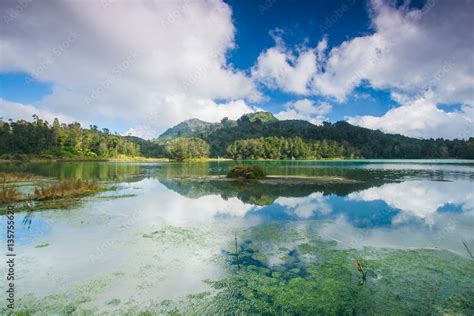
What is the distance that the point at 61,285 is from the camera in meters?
8.89

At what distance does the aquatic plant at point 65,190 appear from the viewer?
2431cm

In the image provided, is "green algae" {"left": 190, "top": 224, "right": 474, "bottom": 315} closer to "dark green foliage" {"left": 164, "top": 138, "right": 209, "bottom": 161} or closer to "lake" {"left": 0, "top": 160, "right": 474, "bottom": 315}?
"lake" {"left": 0, "top": 160, "right": 474, "bottom": 315}

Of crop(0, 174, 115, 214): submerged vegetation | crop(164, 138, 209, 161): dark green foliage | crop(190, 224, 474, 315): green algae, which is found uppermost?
crop(164, 138, 209, 161): dark green foliage

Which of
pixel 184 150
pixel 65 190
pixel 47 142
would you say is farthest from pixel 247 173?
pixel 47 142

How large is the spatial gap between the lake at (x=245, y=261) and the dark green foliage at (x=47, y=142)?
537ft

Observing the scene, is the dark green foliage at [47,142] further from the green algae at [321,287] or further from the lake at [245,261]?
the green algae at [321,287]

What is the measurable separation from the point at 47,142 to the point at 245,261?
195 meters

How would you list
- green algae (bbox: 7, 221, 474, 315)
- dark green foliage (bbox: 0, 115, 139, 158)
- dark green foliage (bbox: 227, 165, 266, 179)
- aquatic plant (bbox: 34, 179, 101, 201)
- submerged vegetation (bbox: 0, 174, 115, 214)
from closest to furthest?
1. green algae (bbox: 7, 221, 474, 315)
2. submerged vegetation (bbox: 0, 174, 115, 214)
3. aquatic plant (bbox: 34, 179, 101, 201)
4. dark green foliage (bbox: 227, 165, 266, 179)
5. dark green foliage (bbox: 0, 115, 139, 158)

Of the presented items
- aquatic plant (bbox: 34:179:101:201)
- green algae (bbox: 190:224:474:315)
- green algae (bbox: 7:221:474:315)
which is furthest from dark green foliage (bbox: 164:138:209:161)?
green algae (bbox: 190:224:474:315)

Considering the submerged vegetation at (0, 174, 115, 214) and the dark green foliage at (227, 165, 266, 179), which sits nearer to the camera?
the submerged vegetation at (0, 174, 115, 214)

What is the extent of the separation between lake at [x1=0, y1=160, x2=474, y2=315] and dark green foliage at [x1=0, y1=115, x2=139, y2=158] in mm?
163829

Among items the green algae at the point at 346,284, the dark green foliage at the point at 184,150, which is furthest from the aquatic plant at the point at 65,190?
the dark green foliage at the point at 184,150

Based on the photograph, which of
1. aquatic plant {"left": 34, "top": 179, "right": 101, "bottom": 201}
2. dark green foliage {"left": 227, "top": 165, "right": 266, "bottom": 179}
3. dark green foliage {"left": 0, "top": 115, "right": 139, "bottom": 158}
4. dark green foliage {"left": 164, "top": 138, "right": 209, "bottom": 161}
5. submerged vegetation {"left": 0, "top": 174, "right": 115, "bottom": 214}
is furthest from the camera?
dark green foliage {"left": 164, "top": 138, "right": 209, "bottom": 161}

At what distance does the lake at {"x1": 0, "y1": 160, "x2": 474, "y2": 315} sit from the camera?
25.6 feet
